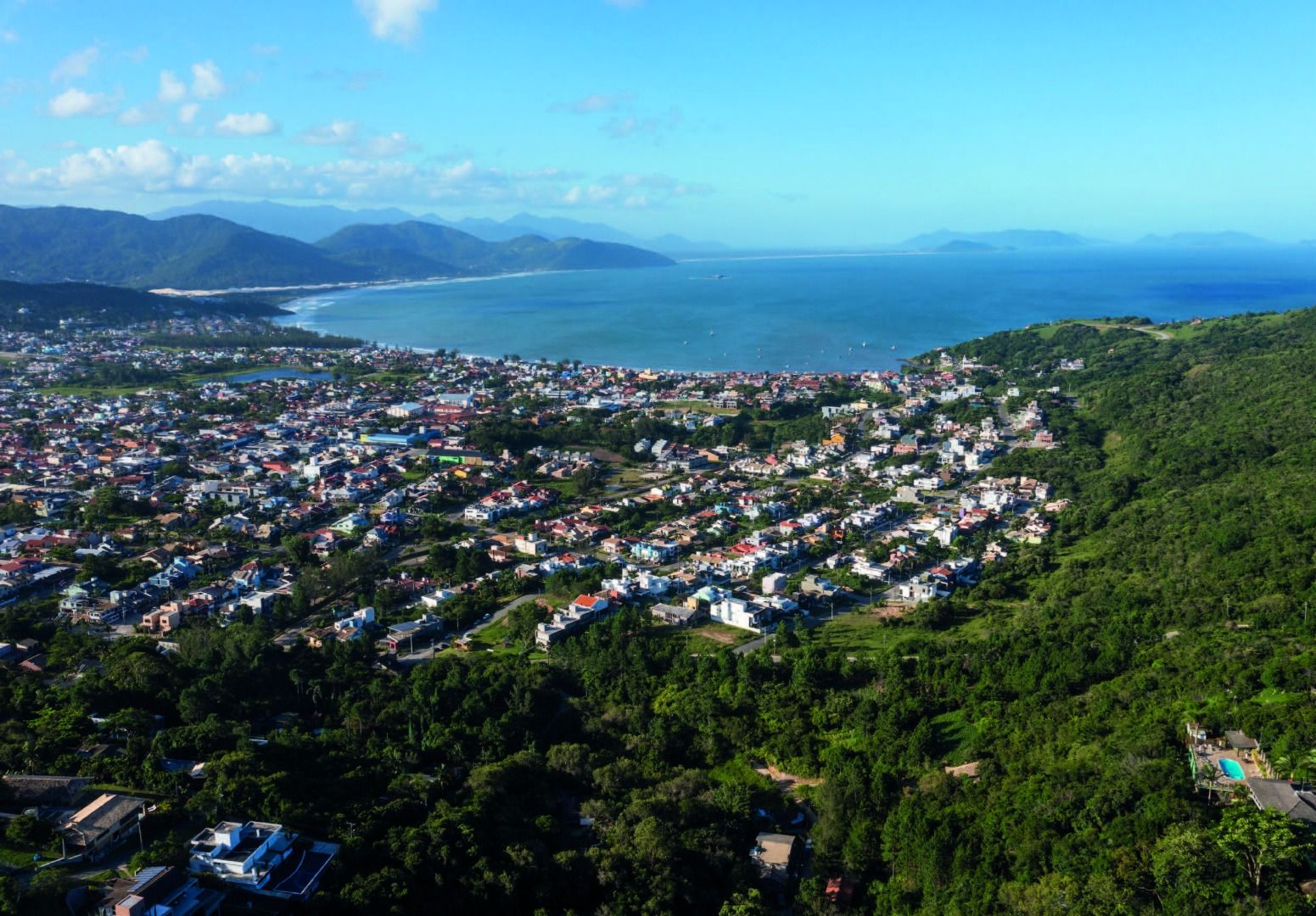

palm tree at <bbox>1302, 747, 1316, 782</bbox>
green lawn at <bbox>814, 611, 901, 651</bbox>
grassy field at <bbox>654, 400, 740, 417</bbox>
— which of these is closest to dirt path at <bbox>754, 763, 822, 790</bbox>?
green lawn at <bbox>814, 611, 901, 651</bbox>

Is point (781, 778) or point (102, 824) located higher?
point (102, 824)

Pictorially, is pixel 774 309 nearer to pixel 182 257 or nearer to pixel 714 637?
pixel 714 637

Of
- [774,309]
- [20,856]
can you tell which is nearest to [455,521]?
[20,856]

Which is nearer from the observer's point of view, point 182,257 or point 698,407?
point 698,407

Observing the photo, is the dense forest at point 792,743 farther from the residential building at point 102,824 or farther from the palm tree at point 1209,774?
the residential building at point 102,824

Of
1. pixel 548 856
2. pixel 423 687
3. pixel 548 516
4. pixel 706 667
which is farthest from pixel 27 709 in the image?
pixel 548 516

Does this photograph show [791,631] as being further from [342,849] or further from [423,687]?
[342,849]

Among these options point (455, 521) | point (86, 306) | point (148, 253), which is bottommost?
point (455, 521)
